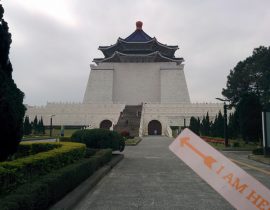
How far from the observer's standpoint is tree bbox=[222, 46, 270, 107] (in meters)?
32.2

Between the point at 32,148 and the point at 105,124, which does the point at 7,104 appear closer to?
the point at 32,148

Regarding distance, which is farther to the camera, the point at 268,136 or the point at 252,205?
the point at 268,136

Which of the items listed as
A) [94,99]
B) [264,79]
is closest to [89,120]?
[94,99]

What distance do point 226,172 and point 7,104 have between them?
3.87 meters

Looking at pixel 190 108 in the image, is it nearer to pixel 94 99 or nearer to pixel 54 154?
pixel 94 99

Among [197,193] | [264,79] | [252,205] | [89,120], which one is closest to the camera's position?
[252,205]

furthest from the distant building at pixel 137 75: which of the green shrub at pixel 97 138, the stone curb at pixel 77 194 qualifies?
the stone curb at pixel 77 194

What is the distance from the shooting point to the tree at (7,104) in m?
5.05

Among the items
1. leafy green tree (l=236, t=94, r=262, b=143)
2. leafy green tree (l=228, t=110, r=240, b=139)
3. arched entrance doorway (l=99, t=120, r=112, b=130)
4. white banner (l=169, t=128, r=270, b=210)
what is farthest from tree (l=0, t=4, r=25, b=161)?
arched entrance doorway (l=99, t=120, r=112, b=130)

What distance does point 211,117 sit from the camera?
49281 mm

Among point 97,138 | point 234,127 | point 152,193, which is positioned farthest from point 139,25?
point 152,193

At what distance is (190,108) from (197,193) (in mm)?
44032

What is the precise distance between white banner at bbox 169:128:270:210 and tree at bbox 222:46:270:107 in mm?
30821

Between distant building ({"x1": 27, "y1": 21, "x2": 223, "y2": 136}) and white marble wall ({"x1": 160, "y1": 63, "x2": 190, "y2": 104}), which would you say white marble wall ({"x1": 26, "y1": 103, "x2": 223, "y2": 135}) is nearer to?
distant building ({"x1": 27, "y1": 21, "x2": 223, "y2": 136})
